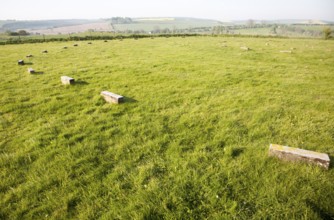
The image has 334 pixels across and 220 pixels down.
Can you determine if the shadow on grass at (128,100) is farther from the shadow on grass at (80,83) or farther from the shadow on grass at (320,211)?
the shadow on grass at (320,211)

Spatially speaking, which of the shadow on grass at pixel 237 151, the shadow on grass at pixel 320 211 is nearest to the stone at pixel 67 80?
the shadow on grass at pixel 237 151

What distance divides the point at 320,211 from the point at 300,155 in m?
1.16

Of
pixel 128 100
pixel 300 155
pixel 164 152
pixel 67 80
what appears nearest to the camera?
pixel 300 155

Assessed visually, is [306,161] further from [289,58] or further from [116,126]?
[289,58]

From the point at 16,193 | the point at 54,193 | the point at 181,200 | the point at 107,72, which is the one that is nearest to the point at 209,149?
the point at 181,200

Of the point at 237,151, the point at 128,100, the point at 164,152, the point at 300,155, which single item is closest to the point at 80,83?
the point at 128,100

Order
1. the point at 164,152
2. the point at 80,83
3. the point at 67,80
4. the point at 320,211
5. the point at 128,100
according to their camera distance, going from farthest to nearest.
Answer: the point at 80,83, the point at 67,80, the point at 128,100, the point at 164,152, the point at 320,211

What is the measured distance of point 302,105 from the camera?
6855mm

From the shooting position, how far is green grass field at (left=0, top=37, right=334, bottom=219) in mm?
3062

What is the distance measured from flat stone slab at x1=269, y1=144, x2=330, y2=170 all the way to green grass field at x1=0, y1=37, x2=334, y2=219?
138mm

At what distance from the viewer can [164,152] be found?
432 centimetres

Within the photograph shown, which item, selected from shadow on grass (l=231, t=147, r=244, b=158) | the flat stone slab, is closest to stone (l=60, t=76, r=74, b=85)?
shadow on grass (l=231, t=147, r=244, b=158)

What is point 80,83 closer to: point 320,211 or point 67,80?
point 67,80

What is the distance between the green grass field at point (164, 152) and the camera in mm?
3062
